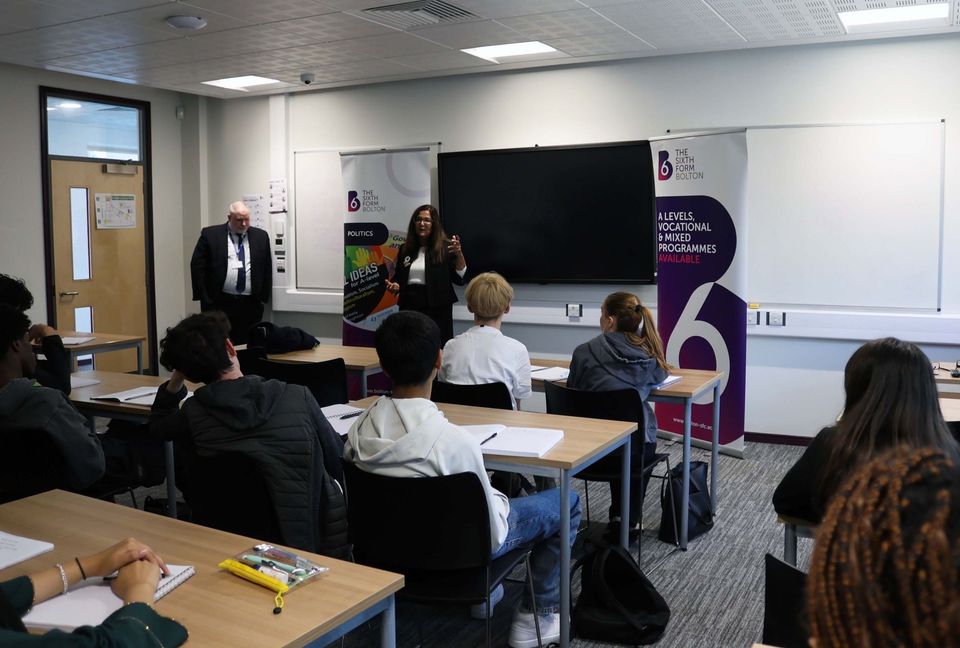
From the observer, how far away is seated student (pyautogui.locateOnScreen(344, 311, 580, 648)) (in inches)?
95.4

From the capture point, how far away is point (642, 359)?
3.86 metres

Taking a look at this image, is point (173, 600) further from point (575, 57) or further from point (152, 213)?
point (152, 213)

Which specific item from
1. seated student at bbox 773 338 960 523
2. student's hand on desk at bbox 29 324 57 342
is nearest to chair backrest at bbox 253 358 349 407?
student's hand on desk at bbox 29 324 57 342

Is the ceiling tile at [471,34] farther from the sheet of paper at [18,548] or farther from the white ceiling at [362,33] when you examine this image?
the sheet of paper at [18,548]

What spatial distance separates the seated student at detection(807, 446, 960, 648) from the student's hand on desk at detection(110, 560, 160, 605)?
1.30 m

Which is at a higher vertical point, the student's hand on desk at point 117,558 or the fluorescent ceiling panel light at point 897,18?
the fluorescent ceiling panel light at point 897,18

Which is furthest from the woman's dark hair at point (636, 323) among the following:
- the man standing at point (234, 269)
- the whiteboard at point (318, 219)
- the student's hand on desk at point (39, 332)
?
the man standing at point (234, 269)

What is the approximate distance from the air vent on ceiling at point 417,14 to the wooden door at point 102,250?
3.78 meters

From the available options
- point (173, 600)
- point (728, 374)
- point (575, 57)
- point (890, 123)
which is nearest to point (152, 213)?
point (575, 57)

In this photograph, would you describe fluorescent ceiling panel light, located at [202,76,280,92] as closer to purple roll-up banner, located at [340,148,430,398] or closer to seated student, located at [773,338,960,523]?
purple roll-up banner, located at [340,148,430,398]

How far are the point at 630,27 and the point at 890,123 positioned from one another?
1.77 m

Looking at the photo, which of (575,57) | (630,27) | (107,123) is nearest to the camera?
(630,27)

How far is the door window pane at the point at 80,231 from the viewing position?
7719 millimetres

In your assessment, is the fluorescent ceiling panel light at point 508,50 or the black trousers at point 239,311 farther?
the black trousers at point 239,311
